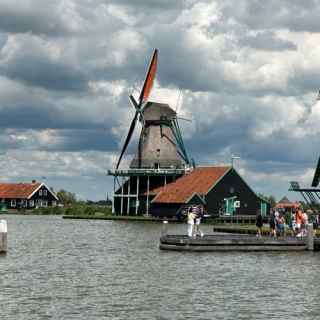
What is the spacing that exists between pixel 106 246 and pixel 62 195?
133 m

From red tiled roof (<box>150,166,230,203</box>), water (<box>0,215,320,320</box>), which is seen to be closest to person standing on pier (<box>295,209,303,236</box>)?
water (<box>0,215,320,320</box>)

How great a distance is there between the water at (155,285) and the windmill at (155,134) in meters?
57.2

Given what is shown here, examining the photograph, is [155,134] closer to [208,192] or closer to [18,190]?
[208,192]

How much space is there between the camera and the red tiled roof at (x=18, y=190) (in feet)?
463

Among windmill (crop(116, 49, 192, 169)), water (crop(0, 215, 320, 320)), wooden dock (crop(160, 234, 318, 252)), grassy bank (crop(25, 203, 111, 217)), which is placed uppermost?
windmill (crop(116, 49, 192, 169))

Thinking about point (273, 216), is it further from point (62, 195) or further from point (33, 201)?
point (62, 195)

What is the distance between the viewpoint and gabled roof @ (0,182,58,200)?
141125 millimetres

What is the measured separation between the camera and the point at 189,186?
95062mm

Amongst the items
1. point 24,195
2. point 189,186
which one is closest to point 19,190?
point 24,195

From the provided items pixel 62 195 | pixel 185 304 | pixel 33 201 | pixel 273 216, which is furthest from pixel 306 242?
pixel 62 195

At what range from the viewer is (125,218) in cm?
9719

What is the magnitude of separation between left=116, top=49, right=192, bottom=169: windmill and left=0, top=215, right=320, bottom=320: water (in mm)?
57174

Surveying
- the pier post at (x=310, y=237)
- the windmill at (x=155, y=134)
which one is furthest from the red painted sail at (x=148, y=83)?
the pier post at (x=310, y=237)

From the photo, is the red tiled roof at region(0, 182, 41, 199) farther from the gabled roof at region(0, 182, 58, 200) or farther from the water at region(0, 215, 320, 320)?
the water at region(0, 215, 320, 320)
